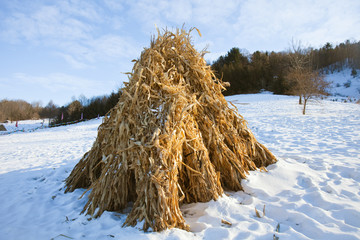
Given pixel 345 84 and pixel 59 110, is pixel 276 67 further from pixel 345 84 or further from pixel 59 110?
pixel 59 110

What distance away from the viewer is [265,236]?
1.70 m

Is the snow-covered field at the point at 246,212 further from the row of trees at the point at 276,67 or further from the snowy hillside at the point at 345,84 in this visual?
the snowy hillside at the point at 345,84

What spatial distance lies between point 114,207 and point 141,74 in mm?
1639

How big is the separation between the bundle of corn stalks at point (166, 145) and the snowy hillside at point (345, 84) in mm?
36454

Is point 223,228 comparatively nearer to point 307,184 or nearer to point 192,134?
point 192,134

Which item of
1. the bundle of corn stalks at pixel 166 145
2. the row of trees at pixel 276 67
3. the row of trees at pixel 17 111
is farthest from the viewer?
the row of trees at pixel 17 111

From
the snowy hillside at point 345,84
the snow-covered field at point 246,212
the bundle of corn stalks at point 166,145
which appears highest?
the snowy hillside at point 345,84

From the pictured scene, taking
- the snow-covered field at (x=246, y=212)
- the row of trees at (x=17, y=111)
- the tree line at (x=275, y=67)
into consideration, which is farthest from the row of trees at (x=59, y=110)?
the snow-covered field at (x=246, y=212)

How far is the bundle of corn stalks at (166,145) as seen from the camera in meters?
1.92

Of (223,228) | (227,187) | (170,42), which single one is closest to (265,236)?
(223,228)

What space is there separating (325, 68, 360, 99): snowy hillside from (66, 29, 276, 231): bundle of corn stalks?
36454mm

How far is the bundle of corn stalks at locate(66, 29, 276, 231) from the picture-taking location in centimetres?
192

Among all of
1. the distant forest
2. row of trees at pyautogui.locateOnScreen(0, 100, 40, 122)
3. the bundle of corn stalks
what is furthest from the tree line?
row of trees at pyautogui.locateOnScreen(0, 100, 40, 122)

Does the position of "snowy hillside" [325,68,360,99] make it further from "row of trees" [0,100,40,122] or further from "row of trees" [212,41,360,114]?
"row of trees" [0,100,40,122]
